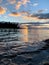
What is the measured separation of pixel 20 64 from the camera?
8.95m

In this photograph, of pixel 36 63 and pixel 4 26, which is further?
pixel 4 26

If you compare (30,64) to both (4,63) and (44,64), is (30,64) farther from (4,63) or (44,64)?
(4,63)

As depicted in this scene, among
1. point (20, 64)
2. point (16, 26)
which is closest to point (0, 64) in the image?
point (20, 64)

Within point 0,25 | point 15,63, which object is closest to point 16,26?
point 0,25

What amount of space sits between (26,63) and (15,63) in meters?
0.60

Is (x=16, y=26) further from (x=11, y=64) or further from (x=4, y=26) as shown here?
(x=11, y=64)

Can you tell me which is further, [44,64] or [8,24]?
[8,24]

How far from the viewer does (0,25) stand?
15338 centimetres

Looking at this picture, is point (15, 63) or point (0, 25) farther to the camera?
point (0, 25)

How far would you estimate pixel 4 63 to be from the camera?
9.02 meters

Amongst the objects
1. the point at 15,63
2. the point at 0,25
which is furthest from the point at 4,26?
the point at 15,63

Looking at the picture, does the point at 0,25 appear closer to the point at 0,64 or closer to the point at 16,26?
the point at 16,26

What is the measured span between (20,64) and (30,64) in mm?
533

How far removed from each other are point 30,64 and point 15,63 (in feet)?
2.71
